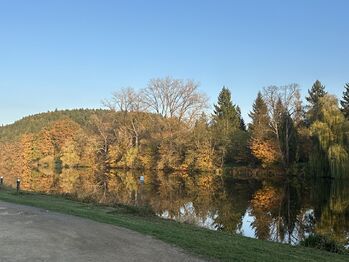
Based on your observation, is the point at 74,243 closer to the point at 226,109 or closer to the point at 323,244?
the point at 323,244

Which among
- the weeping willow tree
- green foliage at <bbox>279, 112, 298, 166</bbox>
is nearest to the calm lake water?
the weeping willow tree

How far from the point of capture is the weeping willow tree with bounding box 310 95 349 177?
158ft

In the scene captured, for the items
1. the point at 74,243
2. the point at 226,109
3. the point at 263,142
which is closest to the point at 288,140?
the point at 263,142

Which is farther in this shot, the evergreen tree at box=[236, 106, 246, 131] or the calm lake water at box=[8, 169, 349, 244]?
the evergreen tree at box=[236, 106, 246, 131]

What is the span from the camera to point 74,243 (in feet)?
31.2

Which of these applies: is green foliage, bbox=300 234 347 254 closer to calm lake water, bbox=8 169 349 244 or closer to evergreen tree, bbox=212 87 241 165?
calm lake water, bbox=8 169 349 244

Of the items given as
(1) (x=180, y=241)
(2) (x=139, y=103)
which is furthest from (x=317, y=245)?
(2) (x=139, y=103)

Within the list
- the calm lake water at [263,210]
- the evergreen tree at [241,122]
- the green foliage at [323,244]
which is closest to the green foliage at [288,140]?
the calm lake water at [263,210]

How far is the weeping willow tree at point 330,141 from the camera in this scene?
48125 millimetres

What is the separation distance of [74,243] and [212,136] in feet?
199

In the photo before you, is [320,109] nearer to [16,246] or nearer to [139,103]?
[139,103]

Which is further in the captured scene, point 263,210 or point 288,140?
point 288,140

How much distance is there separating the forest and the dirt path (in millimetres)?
41699

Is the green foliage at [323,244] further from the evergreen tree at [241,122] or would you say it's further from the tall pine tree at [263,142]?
the evergreen tree at [241,122]
